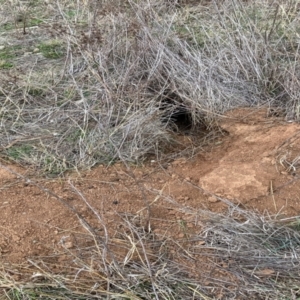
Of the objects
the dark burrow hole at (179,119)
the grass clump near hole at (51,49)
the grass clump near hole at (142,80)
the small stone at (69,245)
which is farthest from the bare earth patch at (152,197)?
the grass clump near hole at (51,49)

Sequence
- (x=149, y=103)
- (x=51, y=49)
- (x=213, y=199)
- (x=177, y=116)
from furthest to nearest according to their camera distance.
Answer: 1. (x=51, y=49)
2. (x=177, y=116)
3. (x=149, y=103)
4. (x=213, y=199)

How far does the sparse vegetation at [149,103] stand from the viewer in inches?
86.6

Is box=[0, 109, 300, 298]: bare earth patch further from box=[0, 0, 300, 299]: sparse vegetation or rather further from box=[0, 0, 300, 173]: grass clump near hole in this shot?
box=[0, 0, 300, 173]: grass clump near hole

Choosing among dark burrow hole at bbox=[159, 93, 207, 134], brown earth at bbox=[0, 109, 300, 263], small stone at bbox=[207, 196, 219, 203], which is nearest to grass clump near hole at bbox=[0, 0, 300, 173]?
dark burrow hole at bbox=[159, 93, 207, 134]

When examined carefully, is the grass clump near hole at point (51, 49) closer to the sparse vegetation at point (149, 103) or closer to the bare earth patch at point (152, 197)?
the sparse vegetation at point (149, 103)

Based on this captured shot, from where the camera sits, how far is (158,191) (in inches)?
109

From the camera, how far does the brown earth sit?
98.5 inches

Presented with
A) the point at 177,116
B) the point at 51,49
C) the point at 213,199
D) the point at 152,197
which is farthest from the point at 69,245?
the point at 51,49

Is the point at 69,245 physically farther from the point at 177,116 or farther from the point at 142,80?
the point at 142,80

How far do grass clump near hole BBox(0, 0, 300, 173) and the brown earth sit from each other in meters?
0.19

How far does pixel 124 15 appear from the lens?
400cm

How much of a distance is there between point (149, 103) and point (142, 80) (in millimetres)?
319

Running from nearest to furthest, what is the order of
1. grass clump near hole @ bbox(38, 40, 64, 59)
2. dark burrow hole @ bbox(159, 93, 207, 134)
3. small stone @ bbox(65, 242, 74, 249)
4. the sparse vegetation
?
the sparse vegetation, small stone @ bbox(65, 242, 74, 249), dark burrow hole @ bbox(159, 93, 207, 134), grass clump near hole @ bbox(38, 40, 64, 59)

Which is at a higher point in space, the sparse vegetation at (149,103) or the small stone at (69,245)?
the sparse vegetation at (149,103)
